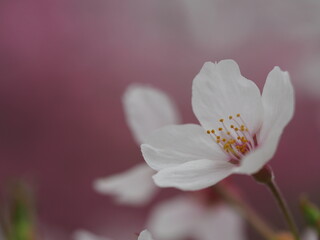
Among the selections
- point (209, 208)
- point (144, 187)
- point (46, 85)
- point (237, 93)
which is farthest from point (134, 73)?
point (237, 93)

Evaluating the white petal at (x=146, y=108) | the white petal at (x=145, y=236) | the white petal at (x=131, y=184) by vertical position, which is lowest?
the white petal at (x=131, y=184)

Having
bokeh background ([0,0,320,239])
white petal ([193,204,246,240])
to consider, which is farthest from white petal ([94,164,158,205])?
bokeh background ([0,0,320,239])

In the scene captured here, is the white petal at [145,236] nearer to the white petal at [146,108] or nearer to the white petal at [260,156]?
the white petal at [260,156]

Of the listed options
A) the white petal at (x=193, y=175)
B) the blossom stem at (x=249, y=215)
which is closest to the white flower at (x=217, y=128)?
the white petal at (x=193, y=175)

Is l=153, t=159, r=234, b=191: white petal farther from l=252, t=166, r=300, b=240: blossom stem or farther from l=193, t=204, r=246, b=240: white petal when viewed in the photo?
l=193, t=204, r=246, b=240: white petal

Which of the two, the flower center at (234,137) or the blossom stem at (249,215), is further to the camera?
the blossom stem at (249,215)

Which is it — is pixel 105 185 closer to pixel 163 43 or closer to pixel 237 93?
pixel 237 93

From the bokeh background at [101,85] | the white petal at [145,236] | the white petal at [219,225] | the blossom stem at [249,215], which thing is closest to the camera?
the white petal at [145,236]
